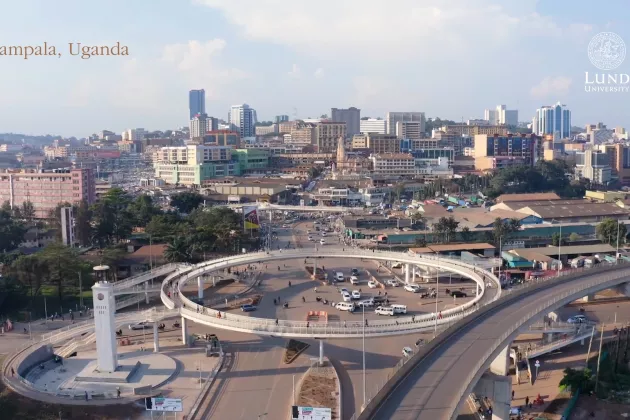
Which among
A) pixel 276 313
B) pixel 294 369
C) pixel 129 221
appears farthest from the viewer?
pixel 129 221

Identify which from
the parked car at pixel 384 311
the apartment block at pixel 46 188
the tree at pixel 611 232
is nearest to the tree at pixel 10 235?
the apartment block at pixel 46 188

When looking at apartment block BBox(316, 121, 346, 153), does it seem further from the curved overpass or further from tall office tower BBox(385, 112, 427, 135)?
the curved overpass

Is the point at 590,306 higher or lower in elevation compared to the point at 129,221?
lower

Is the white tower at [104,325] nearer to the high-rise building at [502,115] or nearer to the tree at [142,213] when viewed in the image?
the tree at [142,213]

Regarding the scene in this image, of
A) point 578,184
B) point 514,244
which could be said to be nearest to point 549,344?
point 514,244

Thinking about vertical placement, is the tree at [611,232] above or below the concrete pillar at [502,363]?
above

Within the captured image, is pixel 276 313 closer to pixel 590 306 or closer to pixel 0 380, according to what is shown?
pixel 0 380
